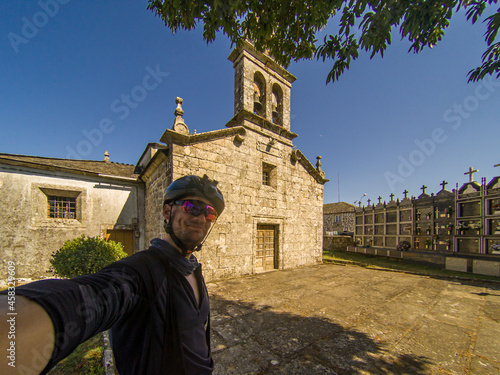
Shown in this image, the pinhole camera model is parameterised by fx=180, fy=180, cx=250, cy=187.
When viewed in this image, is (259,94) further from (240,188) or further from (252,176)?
(240,188)

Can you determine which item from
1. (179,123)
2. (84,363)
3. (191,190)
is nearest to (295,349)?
(191,190)

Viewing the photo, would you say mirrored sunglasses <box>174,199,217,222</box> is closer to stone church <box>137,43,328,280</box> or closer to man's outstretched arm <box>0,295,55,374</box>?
man's outstretched arm <box>0,295,55,374</box>

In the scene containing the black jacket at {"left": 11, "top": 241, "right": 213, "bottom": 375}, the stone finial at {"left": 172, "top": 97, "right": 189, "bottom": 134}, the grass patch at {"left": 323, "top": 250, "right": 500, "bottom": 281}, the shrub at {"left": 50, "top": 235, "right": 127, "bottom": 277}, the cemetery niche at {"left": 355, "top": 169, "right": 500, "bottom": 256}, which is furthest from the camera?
the cemetery niche at {"left": 355, "top": 169, "right": 500, "bottom": 256}

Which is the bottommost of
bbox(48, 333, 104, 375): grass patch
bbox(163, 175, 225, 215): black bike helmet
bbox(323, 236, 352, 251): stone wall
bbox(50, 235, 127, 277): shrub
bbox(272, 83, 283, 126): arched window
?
bbox(323, 236, 352, 251): stone wall

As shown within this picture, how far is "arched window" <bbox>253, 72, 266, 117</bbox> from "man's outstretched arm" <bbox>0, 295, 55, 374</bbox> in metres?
9.29

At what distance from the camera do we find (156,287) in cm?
111

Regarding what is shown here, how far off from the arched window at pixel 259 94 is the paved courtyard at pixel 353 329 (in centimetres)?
782

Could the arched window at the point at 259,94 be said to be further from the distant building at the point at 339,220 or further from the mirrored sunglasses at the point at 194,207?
the distant building at the point at 339,220

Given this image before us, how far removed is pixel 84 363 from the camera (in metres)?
2.76

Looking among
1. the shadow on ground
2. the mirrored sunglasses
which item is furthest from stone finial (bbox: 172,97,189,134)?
the shadow on ground

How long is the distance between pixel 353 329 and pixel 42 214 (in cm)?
1170

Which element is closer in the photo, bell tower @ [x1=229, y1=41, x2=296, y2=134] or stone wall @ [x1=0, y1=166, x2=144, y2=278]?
stone wall @ [x1=0, y1=166, x2=144, y2=278]

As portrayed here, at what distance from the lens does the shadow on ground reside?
8.35 feet

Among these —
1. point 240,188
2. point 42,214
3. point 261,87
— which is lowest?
point 42,214
